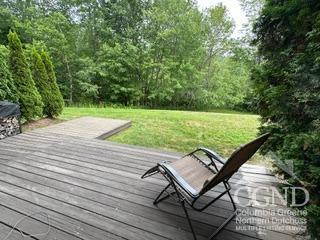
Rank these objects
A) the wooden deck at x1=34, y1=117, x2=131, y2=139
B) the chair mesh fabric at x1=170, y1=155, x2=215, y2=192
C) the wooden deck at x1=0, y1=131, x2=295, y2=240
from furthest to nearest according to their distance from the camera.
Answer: the wooden deck at x1=34, y1=117, x2=131, y2=139
the chair mesh fabric at x1=170, y1=155, x2=215, y2=192
the wooden deck at x1=0, y1=131, x2=295, y2=240

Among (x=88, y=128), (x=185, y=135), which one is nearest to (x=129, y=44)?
(x=88, y=128)

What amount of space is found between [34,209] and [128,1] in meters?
13.9

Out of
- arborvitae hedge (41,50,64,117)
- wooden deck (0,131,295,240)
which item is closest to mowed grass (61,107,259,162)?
wooden deck (0,131,295,240)

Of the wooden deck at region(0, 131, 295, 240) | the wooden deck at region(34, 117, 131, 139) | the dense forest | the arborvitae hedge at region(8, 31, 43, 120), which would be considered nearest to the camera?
the wooden deck at region(0, 131, 295, 240)

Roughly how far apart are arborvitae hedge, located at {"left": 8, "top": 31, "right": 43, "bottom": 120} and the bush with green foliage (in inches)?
173

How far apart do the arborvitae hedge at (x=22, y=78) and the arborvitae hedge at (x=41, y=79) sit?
20.0 inches

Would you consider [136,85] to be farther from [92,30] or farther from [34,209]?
[34,209]

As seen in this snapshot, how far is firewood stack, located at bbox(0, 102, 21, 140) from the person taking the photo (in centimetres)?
402

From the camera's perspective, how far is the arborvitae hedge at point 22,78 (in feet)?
16.3

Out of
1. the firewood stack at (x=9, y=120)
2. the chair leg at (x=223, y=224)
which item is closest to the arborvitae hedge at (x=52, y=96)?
the firewood stack at (x=9, y=120)

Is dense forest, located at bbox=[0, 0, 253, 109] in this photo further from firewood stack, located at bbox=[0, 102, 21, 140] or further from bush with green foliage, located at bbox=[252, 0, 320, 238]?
bush with green foliage, located at bbox=[252, 0, 320, 238]

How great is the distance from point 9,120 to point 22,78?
1275 millimetres

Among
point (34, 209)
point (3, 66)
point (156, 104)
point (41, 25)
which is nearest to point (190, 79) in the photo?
point (156, 104)

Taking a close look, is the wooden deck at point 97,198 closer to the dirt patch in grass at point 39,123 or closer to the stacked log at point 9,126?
the stacked log at point 9,126
